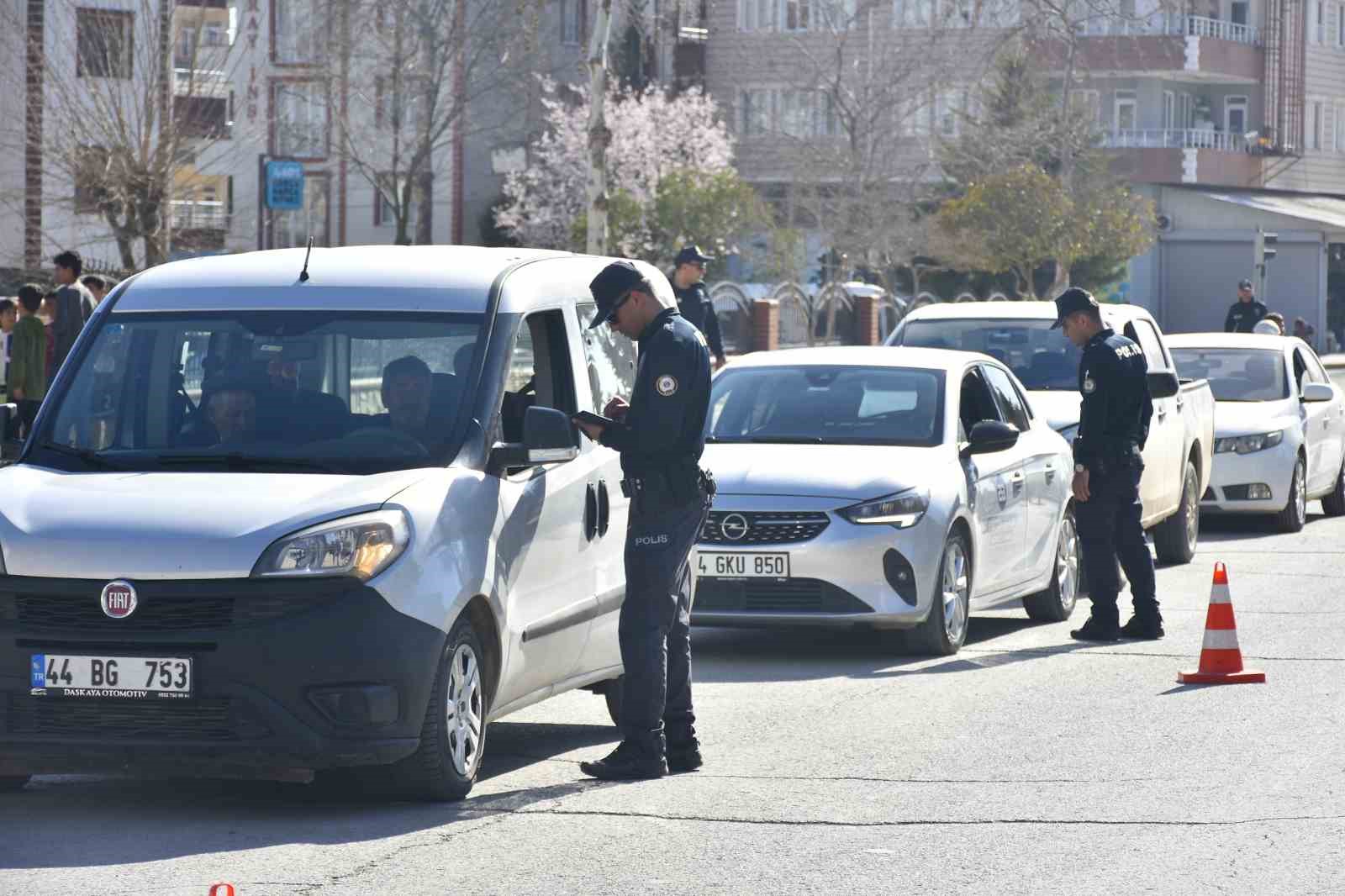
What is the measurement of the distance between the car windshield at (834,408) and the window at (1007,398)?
0.65 metres

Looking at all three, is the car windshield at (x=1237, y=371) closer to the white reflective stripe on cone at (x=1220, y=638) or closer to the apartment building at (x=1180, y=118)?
the white reflective stripe on cone at (x=1220, y=638)

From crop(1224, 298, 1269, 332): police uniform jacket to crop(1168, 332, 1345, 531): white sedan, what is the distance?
664 cm

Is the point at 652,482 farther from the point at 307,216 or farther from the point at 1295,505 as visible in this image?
the point at 307,216

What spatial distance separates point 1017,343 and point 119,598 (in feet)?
35.0

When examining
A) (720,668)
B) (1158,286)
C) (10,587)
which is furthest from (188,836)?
(1158,286)

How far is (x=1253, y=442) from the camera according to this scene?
18797mm

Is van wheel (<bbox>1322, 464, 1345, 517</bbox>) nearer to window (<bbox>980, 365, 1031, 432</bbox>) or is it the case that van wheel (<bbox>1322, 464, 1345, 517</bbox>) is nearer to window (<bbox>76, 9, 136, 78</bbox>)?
window (<bbox>980, 365, 1031, 432</bbox>)

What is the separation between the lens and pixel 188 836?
6977 millimetres

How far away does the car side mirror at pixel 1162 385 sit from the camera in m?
13.6

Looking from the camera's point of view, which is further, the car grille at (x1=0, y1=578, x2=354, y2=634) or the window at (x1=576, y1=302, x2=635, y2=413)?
the window at (x1=576, y1=302, x2=635, y2=413)

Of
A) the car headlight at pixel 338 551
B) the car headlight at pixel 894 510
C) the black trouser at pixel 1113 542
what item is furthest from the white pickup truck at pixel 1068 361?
the car headlight at pixel 338 551

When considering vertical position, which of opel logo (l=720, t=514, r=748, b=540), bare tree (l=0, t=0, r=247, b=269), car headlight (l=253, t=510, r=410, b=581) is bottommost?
opel logo (l=720, t=514, r=748, b=540)

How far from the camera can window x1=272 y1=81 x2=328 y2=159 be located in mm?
59656

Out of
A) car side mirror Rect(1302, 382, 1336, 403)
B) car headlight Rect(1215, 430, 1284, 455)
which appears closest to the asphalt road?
car headlight Rect(1215, 430, 1284, 455)
